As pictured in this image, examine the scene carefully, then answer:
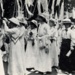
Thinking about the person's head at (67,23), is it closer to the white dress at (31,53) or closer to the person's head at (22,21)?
the white dress at (31,53)

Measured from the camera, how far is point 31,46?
1272 centimetres

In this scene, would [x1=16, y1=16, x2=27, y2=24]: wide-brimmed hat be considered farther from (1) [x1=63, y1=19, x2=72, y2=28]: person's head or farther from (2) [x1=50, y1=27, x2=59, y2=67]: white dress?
(1) [x1=63, y1=19, x2=72, y2=28]: person's head

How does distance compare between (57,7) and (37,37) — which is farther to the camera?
(57,7)

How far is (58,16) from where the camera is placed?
13.5m

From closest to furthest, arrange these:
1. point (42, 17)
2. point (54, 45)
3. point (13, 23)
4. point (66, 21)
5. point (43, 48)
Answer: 1. point (13, 23)
2. point (43, 48)
3. point (42, 17)
4. point (54, 45)
5. point (66, 21)

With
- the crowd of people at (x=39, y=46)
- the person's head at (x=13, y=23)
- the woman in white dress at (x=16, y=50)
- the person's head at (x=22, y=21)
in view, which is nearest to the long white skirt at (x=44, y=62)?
the crowd of people at (x=39, y=46)

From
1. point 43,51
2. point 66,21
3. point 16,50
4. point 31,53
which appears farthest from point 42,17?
point 16,50

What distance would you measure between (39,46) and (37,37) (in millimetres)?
229

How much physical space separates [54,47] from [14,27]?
144 centimetres

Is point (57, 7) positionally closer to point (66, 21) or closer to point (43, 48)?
point (66, 21)

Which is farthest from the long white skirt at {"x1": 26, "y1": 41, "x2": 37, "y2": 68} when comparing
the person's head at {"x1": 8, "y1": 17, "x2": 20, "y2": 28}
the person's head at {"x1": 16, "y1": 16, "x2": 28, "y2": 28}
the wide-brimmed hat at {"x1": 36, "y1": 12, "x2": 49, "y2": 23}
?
the person's head at {"x1": 8, "y1": 17, "x2": 20, "y2": 28}

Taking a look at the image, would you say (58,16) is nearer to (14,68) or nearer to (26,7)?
(26,7)

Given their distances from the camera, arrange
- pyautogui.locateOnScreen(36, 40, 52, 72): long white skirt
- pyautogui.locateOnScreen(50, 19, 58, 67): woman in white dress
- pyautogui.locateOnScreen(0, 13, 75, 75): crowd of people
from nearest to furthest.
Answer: pyautogui.locateOnScreen(0, 13, 75, 75): crowd of people, pyautogui.locateOnScreen(36, 40, 52, 72): long white skirt, pyautogui.locateOnScreen(50, 19, 58, 67): woman in white dress

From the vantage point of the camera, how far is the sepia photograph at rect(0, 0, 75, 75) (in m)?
11.7
